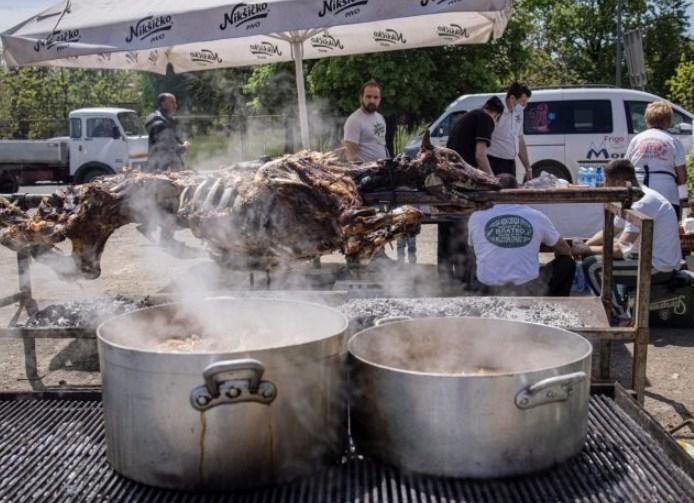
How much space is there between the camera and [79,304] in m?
4.88

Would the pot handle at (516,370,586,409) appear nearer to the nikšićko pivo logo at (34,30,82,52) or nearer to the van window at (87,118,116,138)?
the nikšićko pivo logo at (34,30,82,52)

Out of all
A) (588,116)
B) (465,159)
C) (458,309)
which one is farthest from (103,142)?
(458,309)

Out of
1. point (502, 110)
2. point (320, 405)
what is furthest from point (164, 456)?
point (502, 110)

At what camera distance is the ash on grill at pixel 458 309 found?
13.7 feet

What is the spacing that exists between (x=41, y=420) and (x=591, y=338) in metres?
2.43

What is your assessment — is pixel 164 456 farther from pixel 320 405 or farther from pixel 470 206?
pixel 470 206

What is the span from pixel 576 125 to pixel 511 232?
8190mm

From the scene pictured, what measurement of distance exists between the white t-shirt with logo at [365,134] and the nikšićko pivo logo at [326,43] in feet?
5.74

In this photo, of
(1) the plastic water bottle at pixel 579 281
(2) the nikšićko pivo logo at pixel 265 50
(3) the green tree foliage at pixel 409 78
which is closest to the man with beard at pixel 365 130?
(1) the plastic water bottle at pixel 579 281

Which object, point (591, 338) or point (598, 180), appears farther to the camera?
point (598, 180)

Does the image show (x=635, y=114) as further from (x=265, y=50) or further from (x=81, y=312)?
(x=81, y=312)

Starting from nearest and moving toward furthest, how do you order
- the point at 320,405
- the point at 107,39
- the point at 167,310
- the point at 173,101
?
the point at 320,405, the point at 167,310, the point at 107,39, the point at 173,101

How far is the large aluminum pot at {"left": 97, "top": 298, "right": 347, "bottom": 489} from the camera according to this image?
5.91 feet

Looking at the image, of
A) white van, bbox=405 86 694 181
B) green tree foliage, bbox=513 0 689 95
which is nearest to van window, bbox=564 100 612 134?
white van, bbox=405 86 694 181
